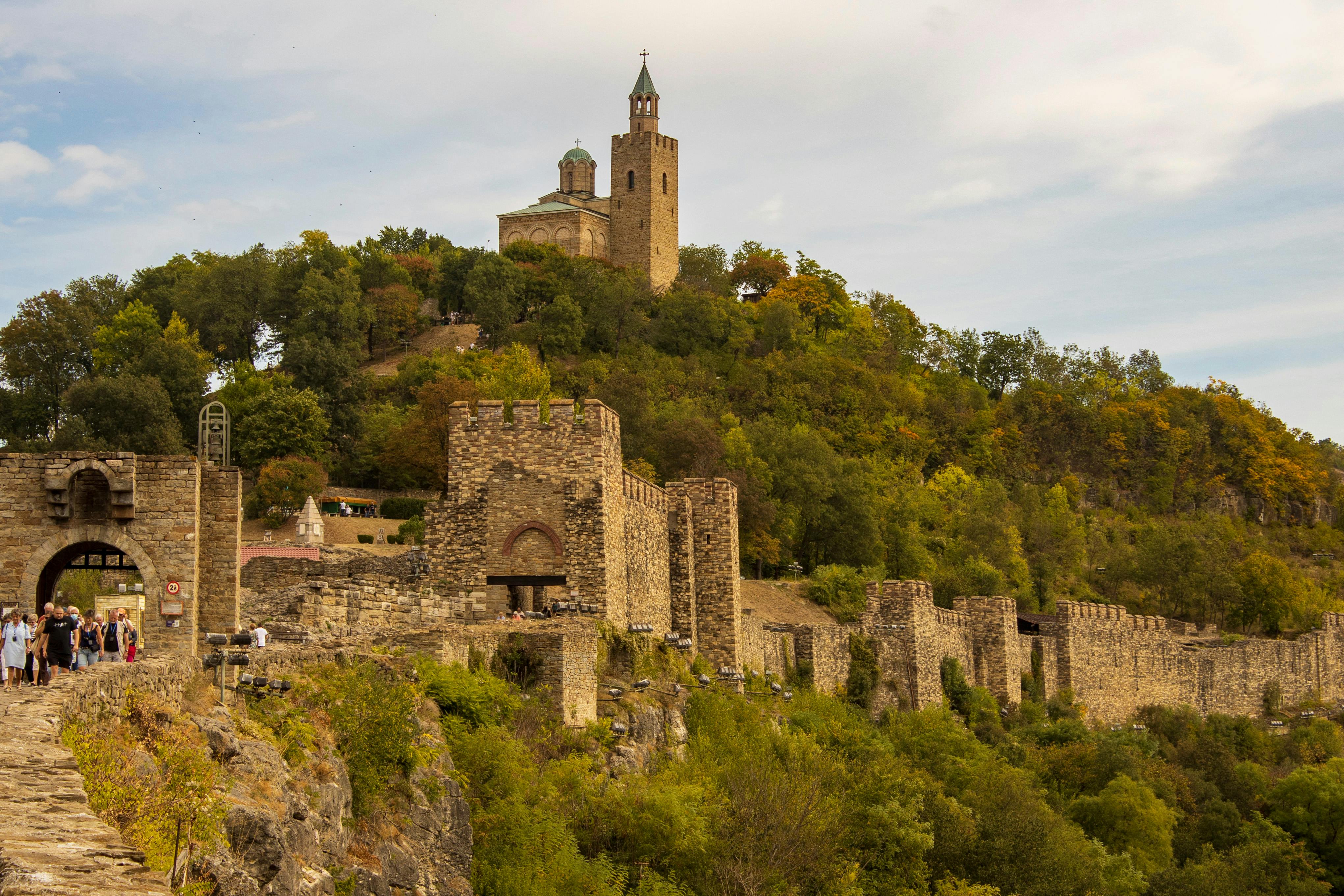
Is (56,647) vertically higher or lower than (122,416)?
lower

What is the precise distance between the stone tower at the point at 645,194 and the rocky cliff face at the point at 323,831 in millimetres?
69204

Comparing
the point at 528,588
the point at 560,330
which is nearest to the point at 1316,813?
the point at 528,588

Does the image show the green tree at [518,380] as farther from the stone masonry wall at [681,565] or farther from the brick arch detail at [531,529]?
the brick arch detail at [531,529]

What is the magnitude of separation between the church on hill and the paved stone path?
246 feet

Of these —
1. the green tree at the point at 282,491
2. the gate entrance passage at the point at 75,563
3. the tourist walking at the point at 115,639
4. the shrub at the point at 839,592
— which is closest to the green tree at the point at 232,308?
the green tree at the point at 282,491

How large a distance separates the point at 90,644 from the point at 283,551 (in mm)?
23098

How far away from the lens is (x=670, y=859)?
18.4 m

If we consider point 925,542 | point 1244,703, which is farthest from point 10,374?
point 1244,703

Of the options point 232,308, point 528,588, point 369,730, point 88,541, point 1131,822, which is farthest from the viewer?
point 232,308

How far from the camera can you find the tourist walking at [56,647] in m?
12.3

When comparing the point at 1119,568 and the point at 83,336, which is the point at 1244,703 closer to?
the point at 1119,568

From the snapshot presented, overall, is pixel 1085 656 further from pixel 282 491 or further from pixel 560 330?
pixel 560 330

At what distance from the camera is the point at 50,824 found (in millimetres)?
5609

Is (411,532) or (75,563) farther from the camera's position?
(411,532)
